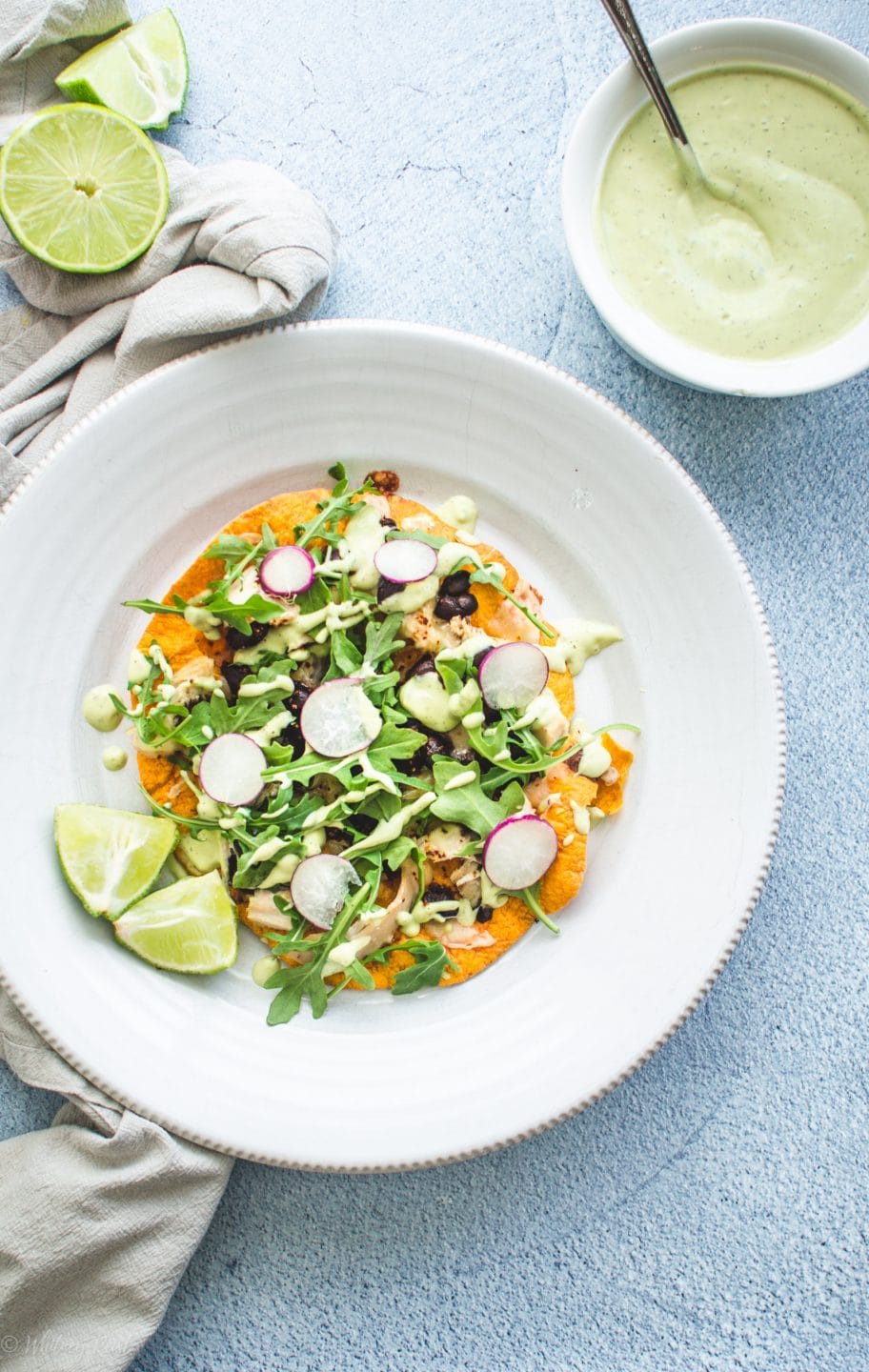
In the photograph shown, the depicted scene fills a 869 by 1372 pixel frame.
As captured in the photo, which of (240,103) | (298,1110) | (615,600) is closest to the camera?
(298,1110)

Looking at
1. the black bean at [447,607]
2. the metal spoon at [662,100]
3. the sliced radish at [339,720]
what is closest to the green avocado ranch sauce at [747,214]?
the metal spoon at [662,100]

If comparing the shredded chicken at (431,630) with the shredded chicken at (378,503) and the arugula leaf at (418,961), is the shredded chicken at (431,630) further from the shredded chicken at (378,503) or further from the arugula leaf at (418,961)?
the arugula leaf at (418,961)

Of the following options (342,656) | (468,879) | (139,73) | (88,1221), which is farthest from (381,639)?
(139,73)

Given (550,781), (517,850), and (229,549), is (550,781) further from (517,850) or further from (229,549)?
(229,549)

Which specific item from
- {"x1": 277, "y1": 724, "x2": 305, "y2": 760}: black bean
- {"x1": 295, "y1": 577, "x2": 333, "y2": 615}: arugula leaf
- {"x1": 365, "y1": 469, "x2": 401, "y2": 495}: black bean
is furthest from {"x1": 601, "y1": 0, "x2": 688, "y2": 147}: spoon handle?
{"x1": 277, "y1": 724, "x2": 305, "y2": 760}: black bean

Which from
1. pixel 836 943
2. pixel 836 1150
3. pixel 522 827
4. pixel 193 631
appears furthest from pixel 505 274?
pixel 836 1150

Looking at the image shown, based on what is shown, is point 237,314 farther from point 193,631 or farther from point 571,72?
point 571,72
